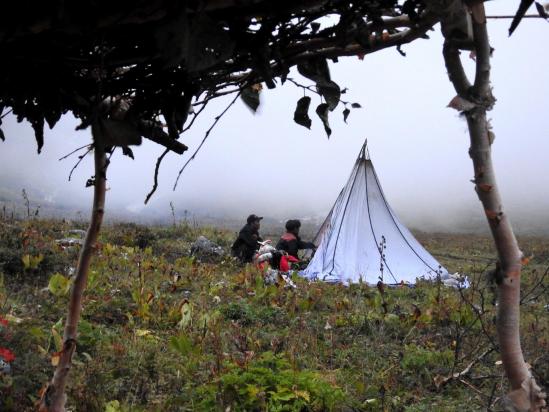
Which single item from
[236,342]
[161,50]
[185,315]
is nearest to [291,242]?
[185,315]

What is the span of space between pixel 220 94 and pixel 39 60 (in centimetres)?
65

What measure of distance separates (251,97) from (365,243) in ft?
26.6

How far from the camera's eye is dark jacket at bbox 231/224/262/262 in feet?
31.4

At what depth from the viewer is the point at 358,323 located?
17.1ft

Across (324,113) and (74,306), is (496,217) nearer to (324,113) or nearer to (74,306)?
(324,113)

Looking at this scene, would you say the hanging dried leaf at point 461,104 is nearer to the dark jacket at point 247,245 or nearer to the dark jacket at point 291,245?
the dark jacket at point 247,245

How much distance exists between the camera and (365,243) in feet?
32.1

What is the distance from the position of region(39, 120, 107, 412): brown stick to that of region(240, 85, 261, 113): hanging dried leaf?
0.58m

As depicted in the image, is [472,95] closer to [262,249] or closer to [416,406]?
[416,406]

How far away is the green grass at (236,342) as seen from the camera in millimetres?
3037

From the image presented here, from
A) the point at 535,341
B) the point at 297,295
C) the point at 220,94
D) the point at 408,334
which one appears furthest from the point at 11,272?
the point at 535,341

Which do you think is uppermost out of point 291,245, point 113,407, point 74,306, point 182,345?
point 74,306

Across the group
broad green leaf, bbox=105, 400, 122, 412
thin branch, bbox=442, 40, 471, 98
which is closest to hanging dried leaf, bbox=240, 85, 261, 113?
thin branch, bbox=442, 40, 471, 98

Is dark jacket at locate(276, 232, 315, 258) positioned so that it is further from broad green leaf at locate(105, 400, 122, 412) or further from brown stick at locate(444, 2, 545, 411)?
brown stick at locate(444, 2, 545, 411)
